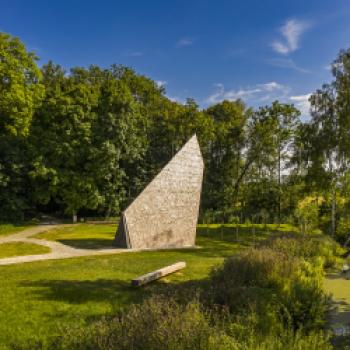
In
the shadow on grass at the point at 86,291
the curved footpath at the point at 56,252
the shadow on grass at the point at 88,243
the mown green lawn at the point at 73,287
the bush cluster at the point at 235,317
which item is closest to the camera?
the bush cluster at the point at 235,317

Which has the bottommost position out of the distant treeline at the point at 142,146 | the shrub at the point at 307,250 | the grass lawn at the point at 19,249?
the grass lawn at the point at 19,249

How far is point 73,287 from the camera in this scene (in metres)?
8.48

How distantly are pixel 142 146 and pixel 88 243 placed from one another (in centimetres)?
1786

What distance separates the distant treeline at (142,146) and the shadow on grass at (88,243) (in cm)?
863

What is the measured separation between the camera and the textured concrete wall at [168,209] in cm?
1495

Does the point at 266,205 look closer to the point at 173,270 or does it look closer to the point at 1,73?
the point at 173,270

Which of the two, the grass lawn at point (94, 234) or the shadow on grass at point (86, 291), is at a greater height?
the shadow on grass at point (86, 291)

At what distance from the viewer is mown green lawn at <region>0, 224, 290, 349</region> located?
6207 millimetres

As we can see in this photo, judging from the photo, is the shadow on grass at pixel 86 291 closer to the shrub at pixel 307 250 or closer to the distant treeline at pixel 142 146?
the shrub at pixel 307 250

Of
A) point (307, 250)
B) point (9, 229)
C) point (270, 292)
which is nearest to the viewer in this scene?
point (270, 292)

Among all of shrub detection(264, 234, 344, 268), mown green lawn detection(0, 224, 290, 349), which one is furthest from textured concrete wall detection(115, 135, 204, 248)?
shrub detection(264, 234, 344, 268)

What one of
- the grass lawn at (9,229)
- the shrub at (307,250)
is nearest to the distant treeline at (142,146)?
the grass lawn at (9,229)

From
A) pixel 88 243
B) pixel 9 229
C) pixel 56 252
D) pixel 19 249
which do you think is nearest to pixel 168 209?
pixel 88 243

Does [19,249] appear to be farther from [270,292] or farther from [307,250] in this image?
[307,250]
